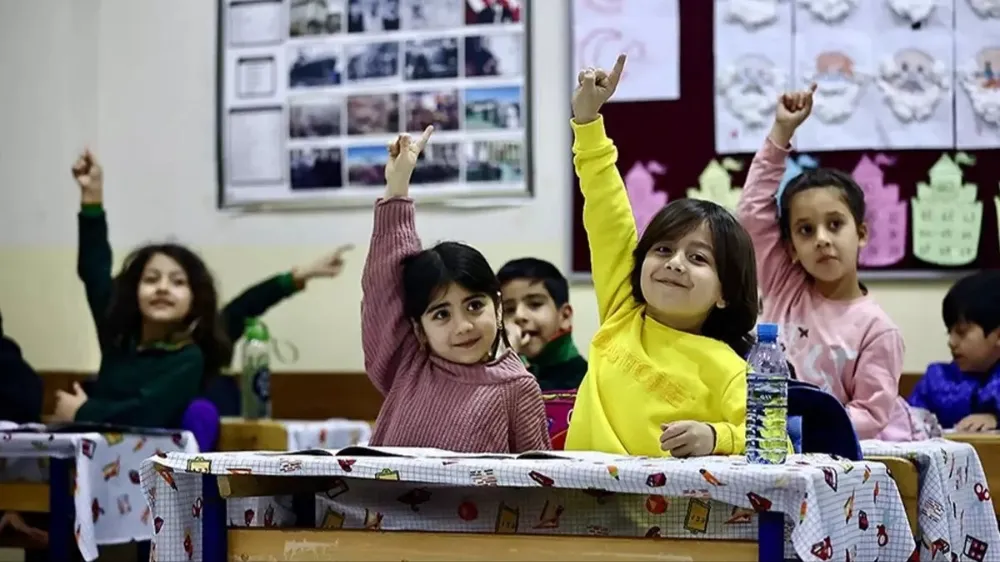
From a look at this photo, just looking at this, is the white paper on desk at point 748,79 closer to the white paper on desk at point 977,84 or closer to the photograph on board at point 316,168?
the white paper on desk at point 977,84

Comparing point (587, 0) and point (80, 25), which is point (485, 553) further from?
point (80, 25)

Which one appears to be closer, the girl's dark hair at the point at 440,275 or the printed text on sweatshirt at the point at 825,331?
the girl's dark hair at the point at 440,275

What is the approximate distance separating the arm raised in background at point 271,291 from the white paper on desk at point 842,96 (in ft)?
4.62

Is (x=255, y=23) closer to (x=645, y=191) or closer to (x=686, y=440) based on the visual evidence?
(x=645, y=191)

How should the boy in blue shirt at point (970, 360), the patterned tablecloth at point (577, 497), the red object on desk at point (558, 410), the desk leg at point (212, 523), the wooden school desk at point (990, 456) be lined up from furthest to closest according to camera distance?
the boy in blue shirt at point (970, 360), the wooden school desk at point (990, 456), the red object on desk at point (558, 410), the desk leg at point (212, 523), the patterned tablecloth at point (577, 497)

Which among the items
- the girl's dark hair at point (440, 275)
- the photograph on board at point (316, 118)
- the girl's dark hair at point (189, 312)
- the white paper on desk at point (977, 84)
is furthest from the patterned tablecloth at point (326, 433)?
the white paper on desk at point (977, 84)

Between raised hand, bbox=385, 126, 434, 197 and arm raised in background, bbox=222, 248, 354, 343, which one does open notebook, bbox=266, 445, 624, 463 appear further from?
arm raised in background, bbox=222, 248, 354, 343

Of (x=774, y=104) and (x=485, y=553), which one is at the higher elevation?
(x=774, y=104)

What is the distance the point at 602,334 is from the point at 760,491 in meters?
0.61

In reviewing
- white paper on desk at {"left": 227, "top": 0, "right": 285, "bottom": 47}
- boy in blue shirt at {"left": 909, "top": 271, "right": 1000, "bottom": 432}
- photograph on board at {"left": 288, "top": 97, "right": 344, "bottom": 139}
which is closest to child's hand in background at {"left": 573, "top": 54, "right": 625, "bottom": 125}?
boy in blue shirt at {"left": 909, "top": 271, "right": 1000, "bottom": 432}

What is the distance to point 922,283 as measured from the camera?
11.9ft

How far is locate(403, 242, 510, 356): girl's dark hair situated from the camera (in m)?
2.11

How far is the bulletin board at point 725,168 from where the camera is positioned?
3.58 meters

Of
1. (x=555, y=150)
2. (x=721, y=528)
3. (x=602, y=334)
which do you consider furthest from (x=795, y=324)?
(x=555, y=150)
